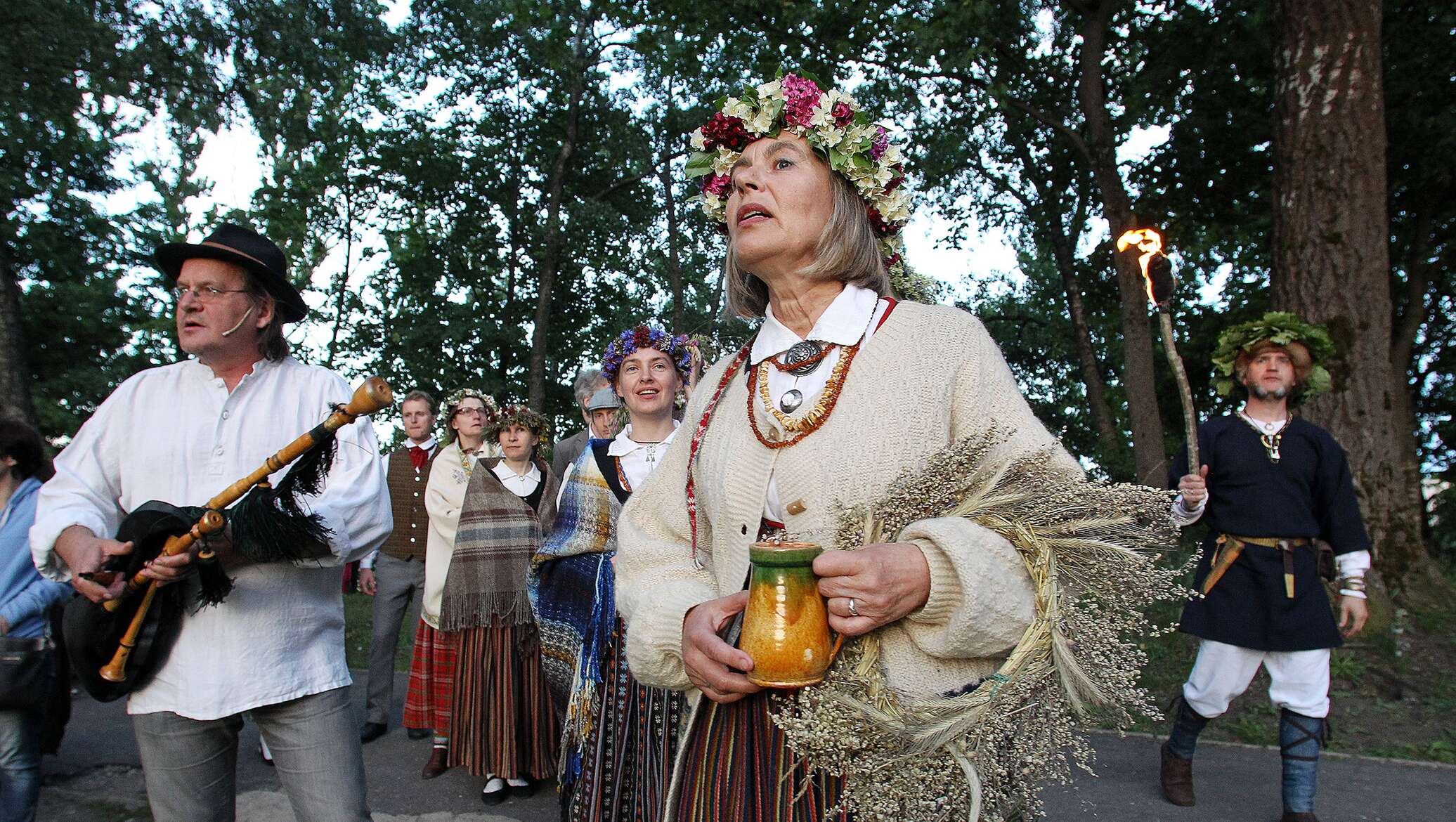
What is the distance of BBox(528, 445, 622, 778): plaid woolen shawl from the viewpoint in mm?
3975

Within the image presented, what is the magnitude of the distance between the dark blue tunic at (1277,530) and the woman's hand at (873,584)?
10.9 feet

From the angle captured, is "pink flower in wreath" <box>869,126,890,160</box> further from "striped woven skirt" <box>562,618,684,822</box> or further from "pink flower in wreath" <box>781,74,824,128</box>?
"striped woven skirt" <box>562,618,684,822</box>

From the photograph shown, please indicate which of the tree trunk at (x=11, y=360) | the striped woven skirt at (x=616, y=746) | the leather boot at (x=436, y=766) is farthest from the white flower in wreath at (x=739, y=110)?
the tree trunk at (x=11, y=360)

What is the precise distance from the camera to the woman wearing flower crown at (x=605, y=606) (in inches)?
142

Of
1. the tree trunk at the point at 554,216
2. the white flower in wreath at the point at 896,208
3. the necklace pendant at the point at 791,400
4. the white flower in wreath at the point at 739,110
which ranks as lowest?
the necklace pendant at the point at 791,400

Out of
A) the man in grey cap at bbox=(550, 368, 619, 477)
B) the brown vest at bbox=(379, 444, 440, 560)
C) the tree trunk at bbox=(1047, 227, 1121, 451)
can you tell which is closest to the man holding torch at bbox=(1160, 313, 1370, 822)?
the man in grey cap at bbox=(550, 368, 619, 477)

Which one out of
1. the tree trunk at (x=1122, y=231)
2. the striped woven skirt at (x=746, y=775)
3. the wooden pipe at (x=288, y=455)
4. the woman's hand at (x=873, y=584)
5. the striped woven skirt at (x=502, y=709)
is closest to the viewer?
the woman's hand at (x=873, y=584)

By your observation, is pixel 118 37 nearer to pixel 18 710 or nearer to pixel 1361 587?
pixel 18 710

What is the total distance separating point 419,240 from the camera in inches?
860

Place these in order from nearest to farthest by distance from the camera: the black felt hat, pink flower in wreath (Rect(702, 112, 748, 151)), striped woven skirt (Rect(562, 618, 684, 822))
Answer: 1. pink flower in wreath (Rect(702, 112, 748, 151))
2. the black felt hat
3. striped woven skirt (Rect(562, 618, 684, 822))

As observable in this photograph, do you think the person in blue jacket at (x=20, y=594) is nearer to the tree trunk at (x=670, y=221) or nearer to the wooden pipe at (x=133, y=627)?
the wooden pipe at (x=133, y=627)

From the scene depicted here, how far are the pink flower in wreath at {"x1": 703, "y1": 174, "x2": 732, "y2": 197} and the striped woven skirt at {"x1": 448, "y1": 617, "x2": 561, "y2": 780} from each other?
361 cm

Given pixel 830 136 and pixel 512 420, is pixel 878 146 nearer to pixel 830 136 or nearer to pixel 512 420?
pixel 830 136

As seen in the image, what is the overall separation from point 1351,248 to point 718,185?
611cm
